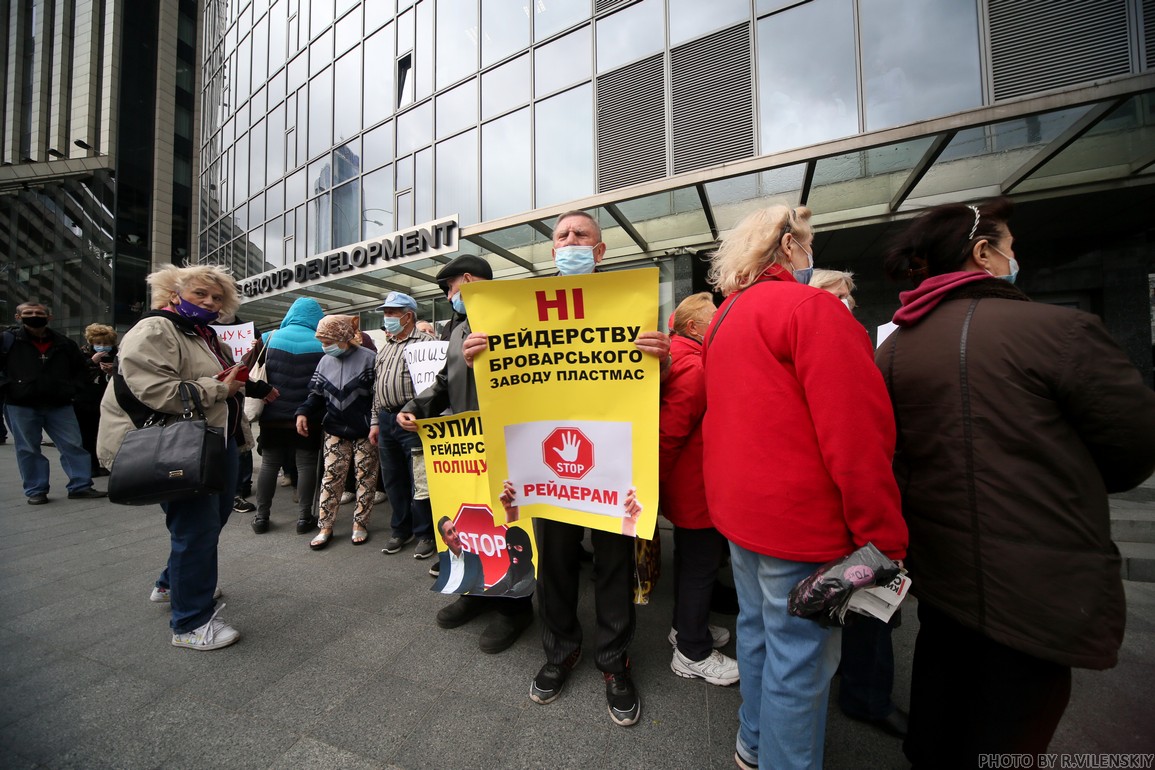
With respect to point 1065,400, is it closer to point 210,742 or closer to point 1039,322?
point 1039,322

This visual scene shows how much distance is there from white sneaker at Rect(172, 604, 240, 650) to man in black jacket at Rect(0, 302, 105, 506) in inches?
186

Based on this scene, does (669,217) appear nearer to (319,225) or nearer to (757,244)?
(757,244)

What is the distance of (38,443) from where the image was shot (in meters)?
5.11

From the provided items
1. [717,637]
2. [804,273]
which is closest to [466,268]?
[804,273]

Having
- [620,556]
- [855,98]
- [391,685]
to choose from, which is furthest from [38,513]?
[855,98]

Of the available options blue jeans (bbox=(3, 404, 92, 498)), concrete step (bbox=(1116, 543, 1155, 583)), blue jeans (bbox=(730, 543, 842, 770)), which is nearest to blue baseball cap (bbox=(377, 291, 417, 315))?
blue jeans (bbox=(730, 543, 842, 770))

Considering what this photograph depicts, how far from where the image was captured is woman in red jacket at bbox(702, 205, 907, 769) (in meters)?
1.16

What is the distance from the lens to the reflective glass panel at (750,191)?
593 cm

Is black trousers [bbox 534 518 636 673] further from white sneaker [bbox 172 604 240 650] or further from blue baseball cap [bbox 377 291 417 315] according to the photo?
blue baseball cap [bbox 377 291 417 315]

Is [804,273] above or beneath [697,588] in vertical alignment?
above

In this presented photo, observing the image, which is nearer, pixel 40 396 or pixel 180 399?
pixel 180 399

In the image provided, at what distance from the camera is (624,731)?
5.81 ft

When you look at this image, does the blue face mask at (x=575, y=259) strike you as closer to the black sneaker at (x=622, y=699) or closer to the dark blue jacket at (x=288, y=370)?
the black sneaker at (x=622, y=699)

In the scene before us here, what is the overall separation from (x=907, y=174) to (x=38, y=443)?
1131 centimetres
